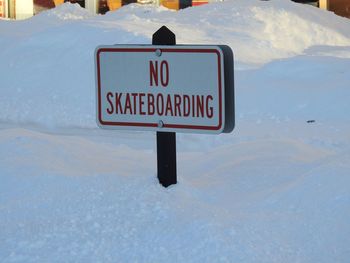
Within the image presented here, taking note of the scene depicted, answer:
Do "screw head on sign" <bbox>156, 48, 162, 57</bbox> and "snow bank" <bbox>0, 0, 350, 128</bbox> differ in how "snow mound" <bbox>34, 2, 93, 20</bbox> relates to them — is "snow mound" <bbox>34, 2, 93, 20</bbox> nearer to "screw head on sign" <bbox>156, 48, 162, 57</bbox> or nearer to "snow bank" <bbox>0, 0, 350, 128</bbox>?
"snow bank" <bbox>0, 0, 350, 128</bbox>

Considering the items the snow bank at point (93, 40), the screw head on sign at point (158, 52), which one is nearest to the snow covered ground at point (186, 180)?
the snow bank at point (93, 40)

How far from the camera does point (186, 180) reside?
18.2ft

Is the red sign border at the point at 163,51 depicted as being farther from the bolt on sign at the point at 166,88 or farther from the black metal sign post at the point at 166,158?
the black metal sign post at the point at 166,158

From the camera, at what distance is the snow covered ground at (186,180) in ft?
14.0

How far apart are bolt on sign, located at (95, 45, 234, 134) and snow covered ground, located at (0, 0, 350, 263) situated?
0.39 meters

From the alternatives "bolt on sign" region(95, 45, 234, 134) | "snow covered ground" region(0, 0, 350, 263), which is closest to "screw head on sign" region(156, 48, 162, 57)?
"bolt on sign" region(95, 45, 234, 134)

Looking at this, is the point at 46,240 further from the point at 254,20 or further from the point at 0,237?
the point at 254,20

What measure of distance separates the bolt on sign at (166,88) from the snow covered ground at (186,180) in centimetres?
39

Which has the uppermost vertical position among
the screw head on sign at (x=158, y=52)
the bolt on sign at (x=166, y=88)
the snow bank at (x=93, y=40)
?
the screw head on sign at (x=158, y=52)

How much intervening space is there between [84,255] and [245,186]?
5.39 feet

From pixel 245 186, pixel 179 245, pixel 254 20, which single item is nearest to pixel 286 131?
pixel 245 186

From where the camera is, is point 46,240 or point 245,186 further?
point 245,186

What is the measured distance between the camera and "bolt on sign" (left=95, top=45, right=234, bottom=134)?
4668 mm

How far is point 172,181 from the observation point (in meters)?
4.99
